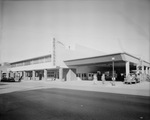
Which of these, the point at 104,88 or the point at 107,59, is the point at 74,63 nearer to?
the point at 107,59

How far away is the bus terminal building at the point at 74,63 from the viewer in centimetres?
2443

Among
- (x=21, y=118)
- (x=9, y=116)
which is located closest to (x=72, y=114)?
(x=21, y=118)

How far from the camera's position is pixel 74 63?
30.0m

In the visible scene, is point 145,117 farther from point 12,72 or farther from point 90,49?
point 12,72

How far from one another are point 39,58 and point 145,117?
3582 cm

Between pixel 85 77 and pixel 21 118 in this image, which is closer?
pixel 21 118

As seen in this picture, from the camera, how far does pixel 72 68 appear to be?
3375 cm

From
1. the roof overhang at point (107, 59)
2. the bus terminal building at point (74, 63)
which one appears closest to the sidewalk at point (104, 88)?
the roof overhang at point (107, 59)

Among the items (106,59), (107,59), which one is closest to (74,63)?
(106,59)

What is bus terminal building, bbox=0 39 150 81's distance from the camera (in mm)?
24431

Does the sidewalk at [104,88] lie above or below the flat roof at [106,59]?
below

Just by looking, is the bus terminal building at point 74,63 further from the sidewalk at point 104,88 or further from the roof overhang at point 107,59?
the sidewalk at point 104,88

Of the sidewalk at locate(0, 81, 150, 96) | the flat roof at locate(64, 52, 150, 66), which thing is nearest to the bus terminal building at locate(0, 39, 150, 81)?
the flat roof at locate(64, 52, 150, 66)

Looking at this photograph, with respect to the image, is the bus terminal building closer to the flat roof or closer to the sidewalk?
the flat roof
